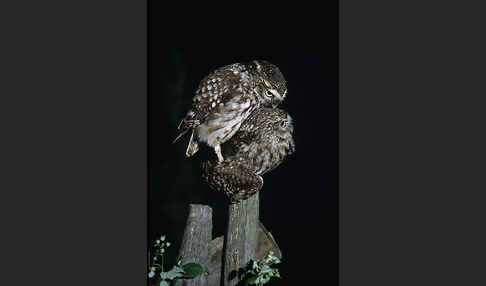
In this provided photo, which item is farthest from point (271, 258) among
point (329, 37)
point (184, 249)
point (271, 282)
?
point (329, 37)

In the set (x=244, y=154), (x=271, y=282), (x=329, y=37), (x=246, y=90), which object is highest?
(x=329, y=37)

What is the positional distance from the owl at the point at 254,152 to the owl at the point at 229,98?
2.4 inches

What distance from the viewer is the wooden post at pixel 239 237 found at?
197 inches

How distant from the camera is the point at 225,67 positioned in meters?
5.04

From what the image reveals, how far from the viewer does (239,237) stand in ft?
16.4

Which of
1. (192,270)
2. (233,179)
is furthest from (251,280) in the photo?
(233,179)

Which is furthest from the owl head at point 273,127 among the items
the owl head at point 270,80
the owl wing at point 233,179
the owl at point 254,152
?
the owl wing at point 233,179

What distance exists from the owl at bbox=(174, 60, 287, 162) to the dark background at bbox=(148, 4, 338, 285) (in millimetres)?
58

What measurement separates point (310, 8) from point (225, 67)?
66 centimetres

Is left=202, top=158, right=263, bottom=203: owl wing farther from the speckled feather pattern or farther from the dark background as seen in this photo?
the speckled feather pattern

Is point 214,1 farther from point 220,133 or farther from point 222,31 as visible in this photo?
point 220,133

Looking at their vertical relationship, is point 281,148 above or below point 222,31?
below

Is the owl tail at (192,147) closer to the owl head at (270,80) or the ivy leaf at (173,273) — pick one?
the owl head at (270,80)

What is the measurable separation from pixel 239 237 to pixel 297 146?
2.29 feet
